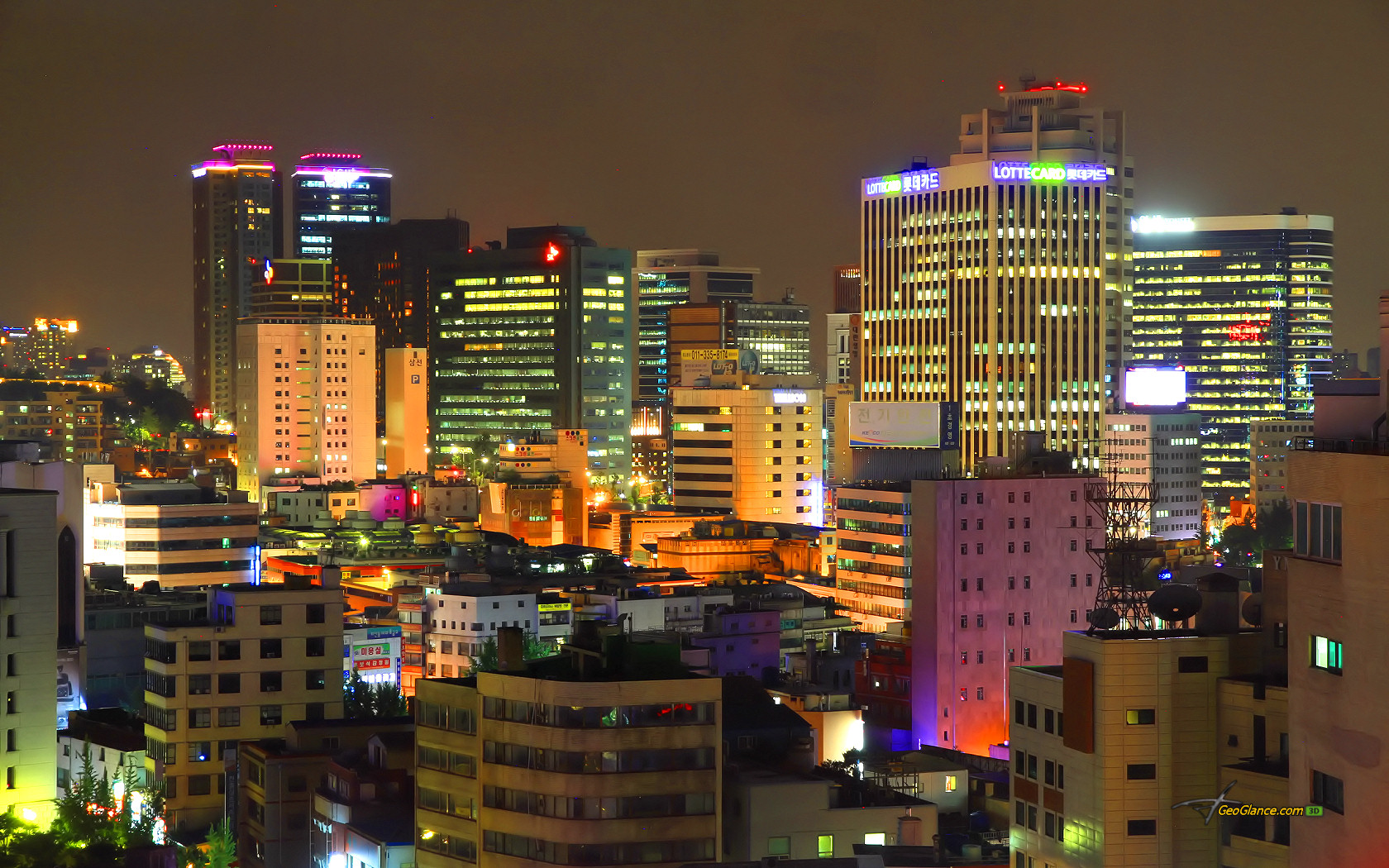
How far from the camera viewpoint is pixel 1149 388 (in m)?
191

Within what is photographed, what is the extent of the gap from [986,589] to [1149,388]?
94231 mm

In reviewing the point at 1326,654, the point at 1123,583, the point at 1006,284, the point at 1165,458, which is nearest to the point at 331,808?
the point at 1123,583

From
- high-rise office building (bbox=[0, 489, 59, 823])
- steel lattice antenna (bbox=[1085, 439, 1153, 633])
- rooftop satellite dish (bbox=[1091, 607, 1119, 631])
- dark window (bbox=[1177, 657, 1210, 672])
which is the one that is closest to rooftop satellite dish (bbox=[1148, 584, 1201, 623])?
steel lattice antenna (bbox=[1085, 439, 1153, 633])

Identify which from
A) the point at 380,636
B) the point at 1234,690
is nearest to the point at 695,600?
the point at 380,636

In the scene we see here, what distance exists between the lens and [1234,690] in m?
47.4

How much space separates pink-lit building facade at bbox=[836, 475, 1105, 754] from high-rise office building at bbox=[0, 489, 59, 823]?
1919 inches

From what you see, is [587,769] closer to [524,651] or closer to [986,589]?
[524,651]

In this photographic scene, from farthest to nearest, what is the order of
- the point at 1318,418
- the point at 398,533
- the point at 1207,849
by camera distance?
the point at 398,533, the point at 1207,849, the point at 1318,418

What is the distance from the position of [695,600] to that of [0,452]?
42115mm

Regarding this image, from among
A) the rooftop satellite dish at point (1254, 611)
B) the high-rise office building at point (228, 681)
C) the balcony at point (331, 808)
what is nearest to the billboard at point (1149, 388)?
the high-rise office building at point (228, 681)

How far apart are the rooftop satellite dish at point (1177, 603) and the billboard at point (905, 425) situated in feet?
276

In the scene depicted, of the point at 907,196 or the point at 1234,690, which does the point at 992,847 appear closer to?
the point at 1234,690

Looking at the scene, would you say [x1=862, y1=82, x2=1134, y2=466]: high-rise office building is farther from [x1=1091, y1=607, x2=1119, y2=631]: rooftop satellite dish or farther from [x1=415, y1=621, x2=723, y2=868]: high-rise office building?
[x1=415, y1=621, x2=723, y2=868]: high-rise office building

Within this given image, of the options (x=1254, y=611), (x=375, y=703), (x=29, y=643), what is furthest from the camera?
(x=375, y=703)
